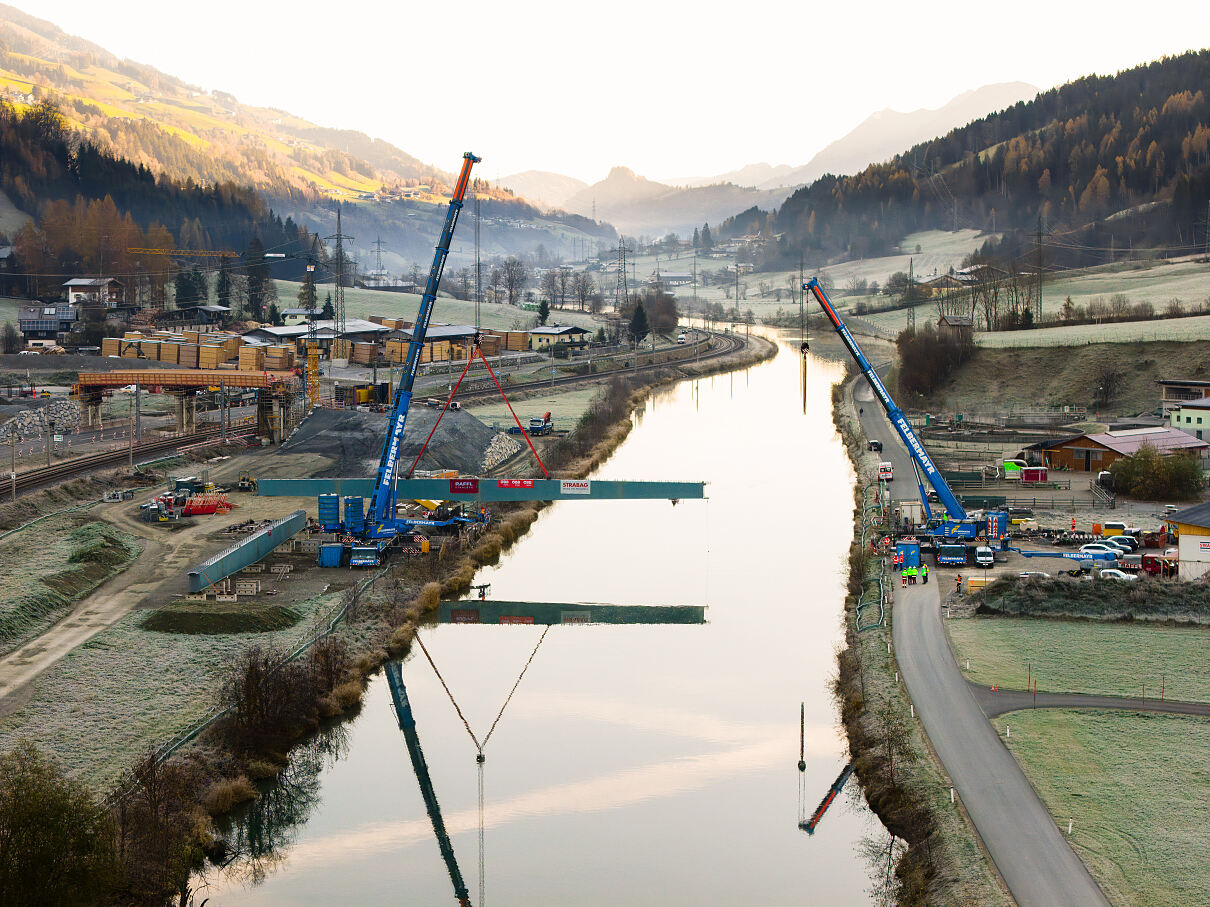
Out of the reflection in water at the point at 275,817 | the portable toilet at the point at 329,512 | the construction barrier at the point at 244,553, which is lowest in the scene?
the reflection in water at the point at 275,817

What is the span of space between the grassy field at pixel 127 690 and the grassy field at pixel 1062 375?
34198 millimetres

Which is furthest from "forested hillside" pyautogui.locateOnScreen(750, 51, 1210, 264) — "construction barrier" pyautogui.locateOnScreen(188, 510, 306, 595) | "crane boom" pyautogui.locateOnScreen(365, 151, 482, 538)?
"construction barrier" pyautogui.locateOnScreen(188, 510, 306, 595)

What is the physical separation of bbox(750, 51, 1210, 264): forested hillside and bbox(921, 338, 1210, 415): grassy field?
4312 centimetres

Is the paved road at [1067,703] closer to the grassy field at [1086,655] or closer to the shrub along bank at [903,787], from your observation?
the grassy field at [1086,655]

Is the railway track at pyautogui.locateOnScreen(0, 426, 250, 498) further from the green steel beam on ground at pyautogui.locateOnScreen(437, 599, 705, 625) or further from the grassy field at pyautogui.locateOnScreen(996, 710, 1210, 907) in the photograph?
the grassy field at pyautogui.locateOnScreen(996, 710, 1210, 907)

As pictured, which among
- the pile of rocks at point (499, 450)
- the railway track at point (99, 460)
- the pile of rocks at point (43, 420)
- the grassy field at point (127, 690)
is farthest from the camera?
the pile of rocks at point (43, 420)

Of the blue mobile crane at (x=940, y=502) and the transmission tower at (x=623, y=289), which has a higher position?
the transmission tower at (x=623, y=289)

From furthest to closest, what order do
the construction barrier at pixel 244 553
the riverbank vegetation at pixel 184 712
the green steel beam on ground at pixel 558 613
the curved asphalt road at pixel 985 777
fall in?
the green steel beam on ground at pixel 558 613 < the construction barrier at pixel 244 553 < the riverbank vegetation at pixel 184 712 < the curved asphalt road at pixel 985 777

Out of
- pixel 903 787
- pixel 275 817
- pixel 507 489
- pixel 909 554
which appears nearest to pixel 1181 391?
pixel 909 554

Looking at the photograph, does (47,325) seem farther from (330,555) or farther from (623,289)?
(623,289)

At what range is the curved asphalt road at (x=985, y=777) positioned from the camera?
1257 centimetres

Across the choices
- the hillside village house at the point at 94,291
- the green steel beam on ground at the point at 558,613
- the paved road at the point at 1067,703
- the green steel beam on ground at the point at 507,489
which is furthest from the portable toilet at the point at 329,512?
the hillside village house at the point at 94,291

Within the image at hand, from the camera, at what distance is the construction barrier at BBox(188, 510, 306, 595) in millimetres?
23938

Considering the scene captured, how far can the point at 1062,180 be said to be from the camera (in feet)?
390
